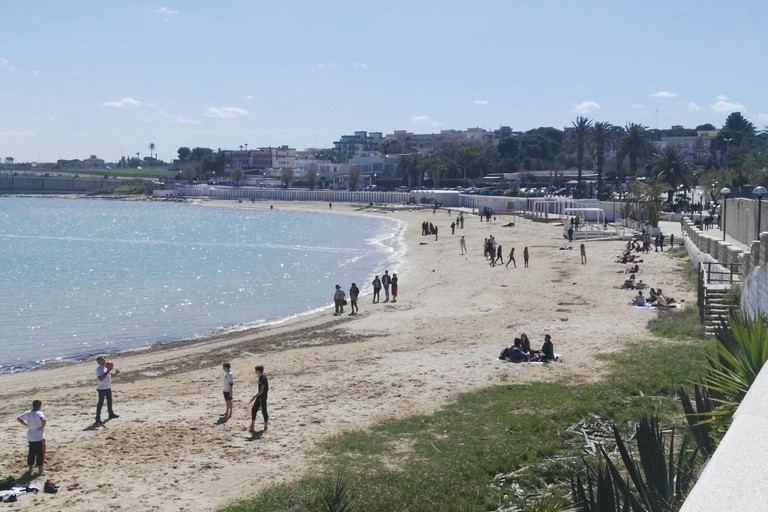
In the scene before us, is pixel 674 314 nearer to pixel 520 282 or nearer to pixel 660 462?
pixel 520 282

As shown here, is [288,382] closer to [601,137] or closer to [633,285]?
[633,285]

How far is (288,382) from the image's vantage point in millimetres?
17969

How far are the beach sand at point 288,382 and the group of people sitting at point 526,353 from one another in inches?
12.5

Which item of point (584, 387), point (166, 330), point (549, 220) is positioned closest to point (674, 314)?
point (584, 387)

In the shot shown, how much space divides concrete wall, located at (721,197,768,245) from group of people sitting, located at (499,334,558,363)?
9.29 meters

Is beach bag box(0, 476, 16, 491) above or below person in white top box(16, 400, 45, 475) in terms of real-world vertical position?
below

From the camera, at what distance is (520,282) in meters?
36.7

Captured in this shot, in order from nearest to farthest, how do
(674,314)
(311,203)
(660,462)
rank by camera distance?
(660,462), (674,314), (311,203)

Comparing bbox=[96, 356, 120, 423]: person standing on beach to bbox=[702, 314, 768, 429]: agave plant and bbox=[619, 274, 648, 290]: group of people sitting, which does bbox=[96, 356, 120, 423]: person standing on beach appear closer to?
bbox=[702, 314, 768, 429]: agave plant

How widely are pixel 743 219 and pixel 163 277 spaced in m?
30.7

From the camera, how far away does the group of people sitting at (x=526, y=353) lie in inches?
745

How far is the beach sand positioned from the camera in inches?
479

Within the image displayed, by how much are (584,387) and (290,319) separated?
55.8 ft

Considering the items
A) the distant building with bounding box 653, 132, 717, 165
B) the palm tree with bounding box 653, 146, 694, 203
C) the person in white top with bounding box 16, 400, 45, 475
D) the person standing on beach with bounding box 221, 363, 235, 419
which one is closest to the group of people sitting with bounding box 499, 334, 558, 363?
the person standing on beach with bounding box 221, 363, 235, 419
